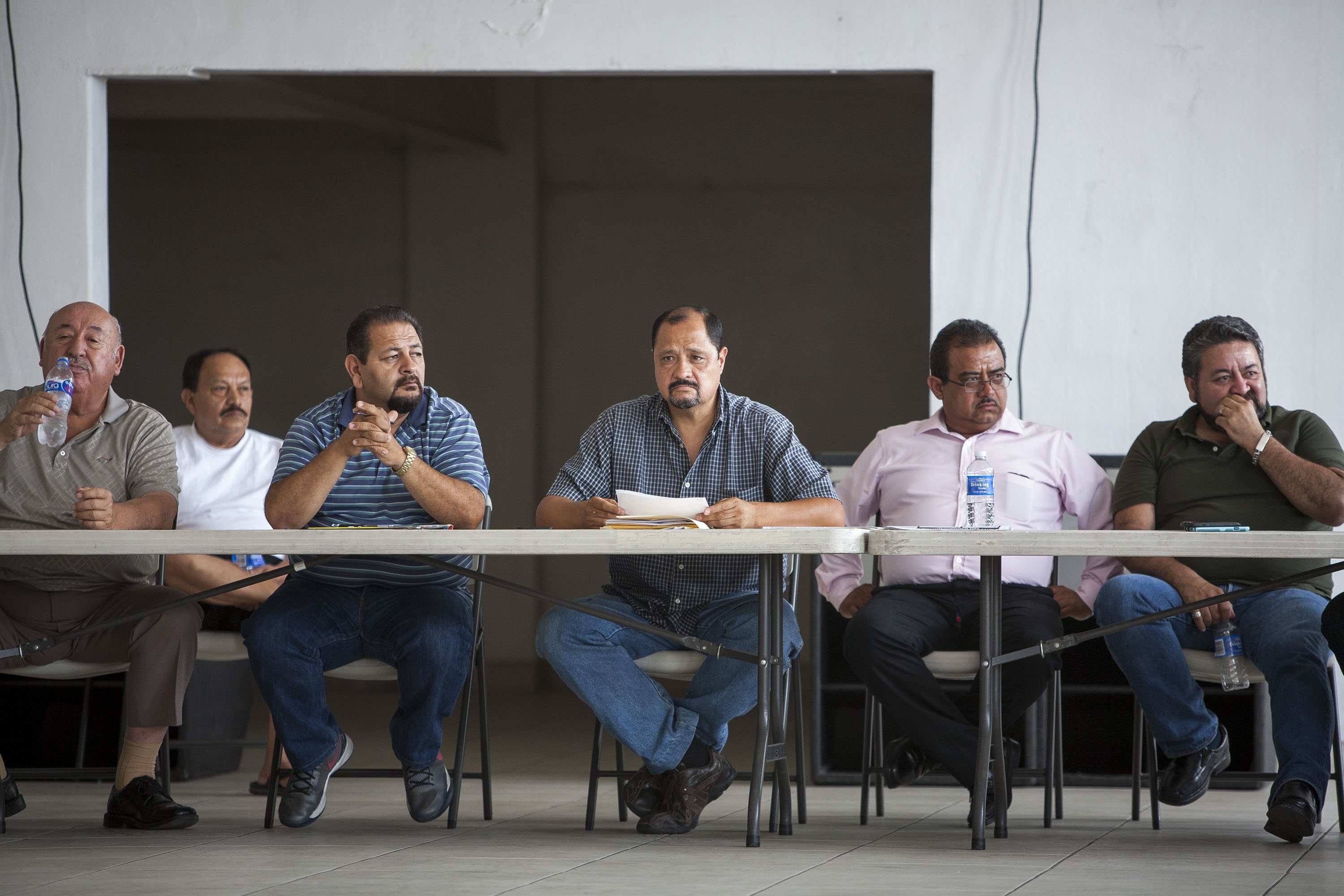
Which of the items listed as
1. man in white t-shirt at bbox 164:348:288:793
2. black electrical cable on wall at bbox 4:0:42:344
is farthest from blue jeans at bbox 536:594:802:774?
black electrical cable on wall at bbox 4:0:42:344

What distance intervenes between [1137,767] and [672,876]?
→ 1.39 meters

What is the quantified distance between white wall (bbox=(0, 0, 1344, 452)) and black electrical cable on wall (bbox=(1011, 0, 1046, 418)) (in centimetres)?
1

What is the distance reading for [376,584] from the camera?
128 inches

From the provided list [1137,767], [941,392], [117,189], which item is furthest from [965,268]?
[117,189]

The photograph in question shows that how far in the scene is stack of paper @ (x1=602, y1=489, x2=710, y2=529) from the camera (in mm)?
2781

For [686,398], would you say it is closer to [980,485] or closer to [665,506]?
[665,506]

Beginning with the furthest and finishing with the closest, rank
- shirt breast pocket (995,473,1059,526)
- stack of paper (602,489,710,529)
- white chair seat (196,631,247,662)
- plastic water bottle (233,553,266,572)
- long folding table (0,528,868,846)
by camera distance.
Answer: plastic water bottle (233,553,266,572), white chair seat (196,631,247,662), shirt breast pocket (995,473,1059,526), stack of paper (602,489,710,529), long folding table (0,528,868,846)

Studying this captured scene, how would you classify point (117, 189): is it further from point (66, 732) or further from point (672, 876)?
point (672, 876)

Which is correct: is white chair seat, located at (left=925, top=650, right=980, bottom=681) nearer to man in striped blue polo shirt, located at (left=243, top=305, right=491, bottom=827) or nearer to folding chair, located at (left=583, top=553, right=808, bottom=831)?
folding chair, located at (left=583, top=553, right=808, bottom=831)

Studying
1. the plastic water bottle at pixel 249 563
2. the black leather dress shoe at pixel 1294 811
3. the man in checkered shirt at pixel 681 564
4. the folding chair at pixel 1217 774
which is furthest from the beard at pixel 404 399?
the black leather dress shoe at pixel 1294 811

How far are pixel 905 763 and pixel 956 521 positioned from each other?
2.19 ft

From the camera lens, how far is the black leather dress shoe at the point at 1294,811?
2824 mm

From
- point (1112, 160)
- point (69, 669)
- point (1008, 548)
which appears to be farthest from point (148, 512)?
point (1112, 160)

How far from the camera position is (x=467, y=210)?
824 cm
